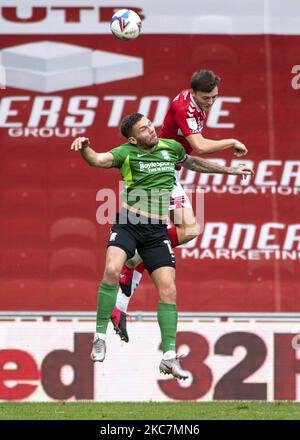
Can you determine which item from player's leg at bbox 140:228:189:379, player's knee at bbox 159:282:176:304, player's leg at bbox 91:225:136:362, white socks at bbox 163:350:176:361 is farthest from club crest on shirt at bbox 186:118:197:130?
white socks at bbox 163:350:176:361

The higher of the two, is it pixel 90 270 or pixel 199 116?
pixel 90 270

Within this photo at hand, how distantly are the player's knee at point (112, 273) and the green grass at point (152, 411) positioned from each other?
1.17m

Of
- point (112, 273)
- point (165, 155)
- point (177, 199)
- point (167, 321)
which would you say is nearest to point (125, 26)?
point (165, 155)

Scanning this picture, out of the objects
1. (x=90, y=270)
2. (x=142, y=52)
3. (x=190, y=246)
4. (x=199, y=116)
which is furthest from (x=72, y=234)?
(x=199, y=116)

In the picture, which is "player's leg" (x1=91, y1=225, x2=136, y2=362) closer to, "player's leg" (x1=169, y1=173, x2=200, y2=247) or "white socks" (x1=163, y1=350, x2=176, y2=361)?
"white socks" (x1=163, y1=350, x2=176, y2=361)

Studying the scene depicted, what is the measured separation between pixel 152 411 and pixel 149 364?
1.39 meters

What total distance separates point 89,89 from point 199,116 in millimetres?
5002

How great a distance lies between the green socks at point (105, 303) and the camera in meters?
9.49

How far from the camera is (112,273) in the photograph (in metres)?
9.48

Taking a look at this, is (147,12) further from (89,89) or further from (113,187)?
(113,187)

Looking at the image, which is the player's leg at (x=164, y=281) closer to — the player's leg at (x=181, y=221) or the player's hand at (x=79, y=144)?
the player's leg at (x=181, y=221)

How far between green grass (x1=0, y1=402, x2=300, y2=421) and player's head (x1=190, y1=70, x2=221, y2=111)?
2493 millimetres

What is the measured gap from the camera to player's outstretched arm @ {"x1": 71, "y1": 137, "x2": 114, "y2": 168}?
9.07 metres

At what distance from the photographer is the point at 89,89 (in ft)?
48.7
